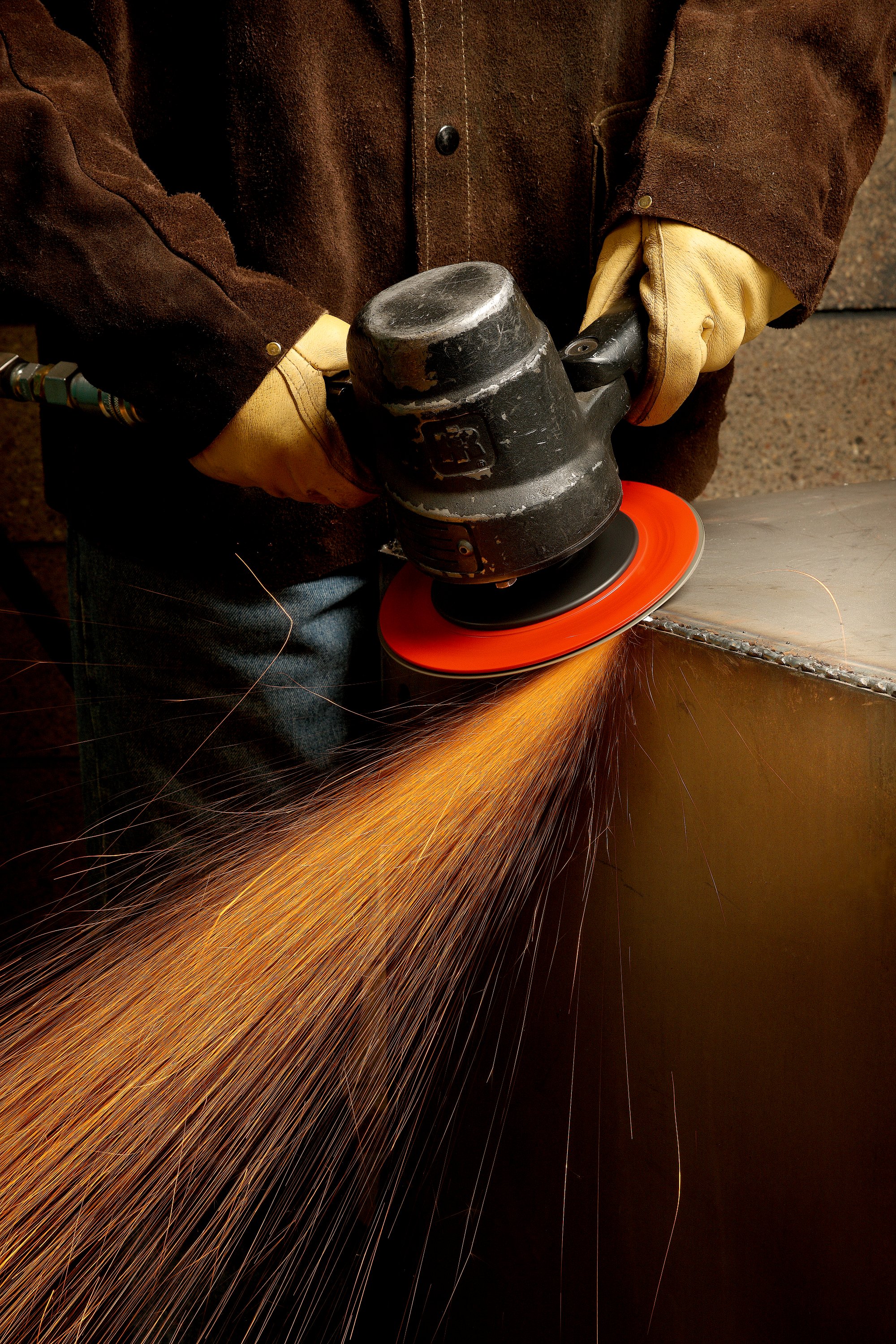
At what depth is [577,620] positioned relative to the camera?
89cm

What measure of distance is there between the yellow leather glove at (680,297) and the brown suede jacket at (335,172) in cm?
3

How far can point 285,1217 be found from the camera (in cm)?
156

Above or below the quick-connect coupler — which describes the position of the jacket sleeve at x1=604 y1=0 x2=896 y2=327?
above

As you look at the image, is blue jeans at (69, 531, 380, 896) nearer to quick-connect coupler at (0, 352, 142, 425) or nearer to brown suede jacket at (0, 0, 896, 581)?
brown suede jacket at (0, 0, 896, 581)

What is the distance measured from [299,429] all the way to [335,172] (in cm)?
36

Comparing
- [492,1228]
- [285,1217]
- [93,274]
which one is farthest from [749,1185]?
[93,274]

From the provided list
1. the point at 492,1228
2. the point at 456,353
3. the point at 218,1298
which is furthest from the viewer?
the point at 218,1298

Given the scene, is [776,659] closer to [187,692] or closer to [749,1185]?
[749,1185]

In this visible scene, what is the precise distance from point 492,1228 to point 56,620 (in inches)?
47.7

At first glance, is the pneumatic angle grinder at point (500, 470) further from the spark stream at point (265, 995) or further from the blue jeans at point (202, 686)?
the blue jeans at point (202, 686)

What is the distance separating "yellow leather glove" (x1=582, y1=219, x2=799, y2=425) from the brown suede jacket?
25mm

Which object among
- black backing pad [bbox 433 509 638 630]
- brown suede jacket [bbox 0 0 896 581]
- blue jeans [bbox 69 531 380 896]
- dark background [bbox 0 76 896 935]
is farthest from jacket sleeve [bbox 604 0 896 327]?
dark background [bbox 0 76 896 935]

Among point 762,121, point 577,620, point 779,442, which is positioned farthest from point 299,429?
point 779,442

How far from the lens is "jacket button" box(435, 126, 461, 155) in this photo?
105 centimetres
